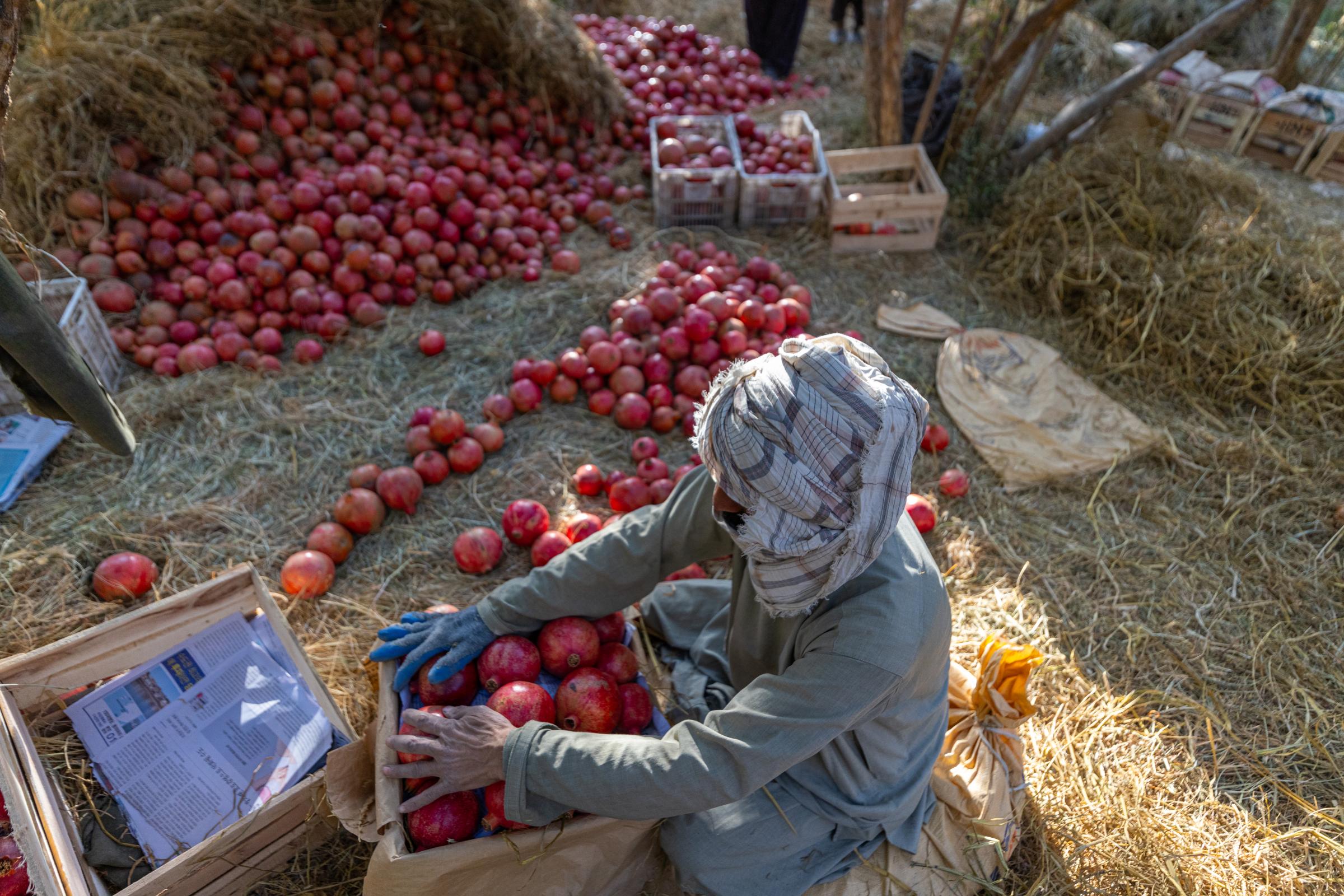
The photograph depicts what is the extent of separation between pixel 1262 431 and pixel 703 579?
3552 mm

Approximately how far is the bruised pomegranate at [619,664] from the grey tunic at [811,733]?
16.9 inches

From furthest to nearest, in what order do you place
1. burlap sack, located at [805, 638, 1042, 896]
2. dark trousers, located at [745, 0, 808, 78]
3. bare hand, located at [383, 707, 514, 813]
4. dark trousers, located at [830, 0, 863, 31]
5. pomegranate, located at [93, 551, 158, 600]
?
dark trousers, located at [830, 0, 863, 31] → dark trousers, located at [745, 0, 808, 78] → pomegranate, located at [93, 551, 158, 600] → burlap sack, located at [805, 638, 1042, 896] → bare hand, located at [383, 707, 514, 813]

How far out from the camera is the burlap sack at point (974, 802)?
228 cm

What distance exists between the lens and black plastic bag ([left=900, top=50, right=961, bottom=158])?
6414mm

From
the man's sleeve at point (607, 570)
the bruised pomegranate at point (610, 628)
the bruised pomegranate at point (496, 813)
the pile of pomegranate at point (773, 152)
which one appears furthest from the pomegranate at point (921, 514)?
the pile of pomegranate at point (773, 152)

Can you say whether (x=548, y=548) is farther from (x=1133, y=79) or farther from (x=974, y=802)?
(x=1133, y=79)

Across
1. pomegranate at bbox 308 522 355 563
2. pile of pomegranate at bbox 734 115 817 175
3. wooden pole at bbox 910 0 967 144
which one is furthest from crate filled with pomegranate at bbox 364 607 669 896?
wooden pole at bbox 910 0 967 144

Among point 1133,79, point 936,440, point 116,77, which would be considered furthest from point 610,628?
point 1133,79

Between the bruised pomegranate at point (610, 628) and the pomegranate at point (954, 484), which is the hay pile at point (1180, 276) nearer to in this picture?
the pomegranate at point (954, 484)

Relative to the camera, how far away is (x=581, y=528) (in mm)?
3361

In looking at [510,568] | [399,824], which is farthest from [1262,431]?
[399,824]

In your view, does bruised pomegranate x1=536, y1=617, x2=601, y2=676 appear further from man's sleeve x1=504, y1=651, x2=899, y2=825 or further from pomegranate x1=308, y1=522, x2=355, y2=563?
pomegranate x1=308, y1=522, x2=355, y2=563

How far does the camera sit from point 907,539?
6.84 ft

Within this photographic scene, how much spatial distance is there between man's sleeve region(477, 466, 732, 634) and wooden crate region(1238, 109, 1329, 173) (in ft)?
25.3
